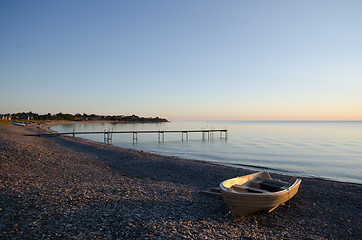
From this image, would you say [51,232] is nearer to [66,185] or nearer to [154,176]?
[66,185]

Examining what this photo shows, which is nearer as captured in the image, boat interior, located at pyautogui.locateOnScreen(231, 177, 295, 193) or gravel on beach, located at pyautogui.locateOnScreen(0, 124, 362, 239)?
gravel on beach, located at pyautogui.locateOnScreen(0, 124, 362, 239)

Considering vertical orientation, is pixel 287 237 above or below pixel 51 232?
below

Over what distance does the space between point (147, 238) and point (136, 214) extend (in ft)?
3.98

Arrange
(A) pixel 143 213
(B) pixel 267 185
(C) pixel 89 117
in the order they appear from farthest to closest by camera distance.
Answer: (C) pixel 89 117, (B) pixel 267 185, (A) pixel 143 213

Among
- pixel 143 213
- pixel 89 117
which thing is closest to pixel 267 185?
pixel 143 213

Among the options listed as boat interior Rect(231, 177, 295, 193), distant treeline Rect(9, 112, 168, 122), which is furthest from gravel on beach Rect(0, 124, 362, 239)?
distant treeline Rect(9, 112, 168, 122)

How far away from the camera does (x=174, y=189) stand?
858 centimetres

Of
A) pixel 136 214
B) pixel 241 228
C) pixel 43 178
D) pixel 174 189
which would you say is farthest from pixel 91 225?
pixel 43 178

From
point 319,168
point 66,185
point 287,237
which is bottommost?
point 319,168

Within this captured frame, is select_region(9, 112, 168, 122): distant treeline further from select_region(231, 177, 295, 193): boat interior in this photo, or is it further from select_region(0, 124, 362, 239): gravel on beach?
select_region(231, 177, 295, 193): boat interior

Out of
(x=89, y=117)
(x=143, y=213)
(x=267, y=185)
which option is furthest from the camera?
(x=89, y=117)

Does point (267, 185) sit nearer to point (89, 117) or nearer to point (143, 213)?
point (143, 213)

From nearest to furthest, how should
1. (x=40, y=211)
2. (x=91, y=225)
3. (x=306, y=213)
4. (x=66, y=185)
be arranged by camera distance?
(x=91, y=225) < (x=40, y=211) < (x=306, y=213) < (x=66, y=185)

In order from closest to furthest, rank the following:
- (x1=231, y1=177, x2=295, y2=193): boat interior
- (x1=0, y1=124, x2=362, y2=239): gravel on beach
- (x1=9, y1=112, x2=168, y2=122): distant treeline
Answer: (x1=0, y1=124, x2=362, y2=239): gravel on beach → (x1=231, y1=177, x2=295, y2=193): boat interior → (x1=9, y1=112, x2=168, y2=122): distant treeline
